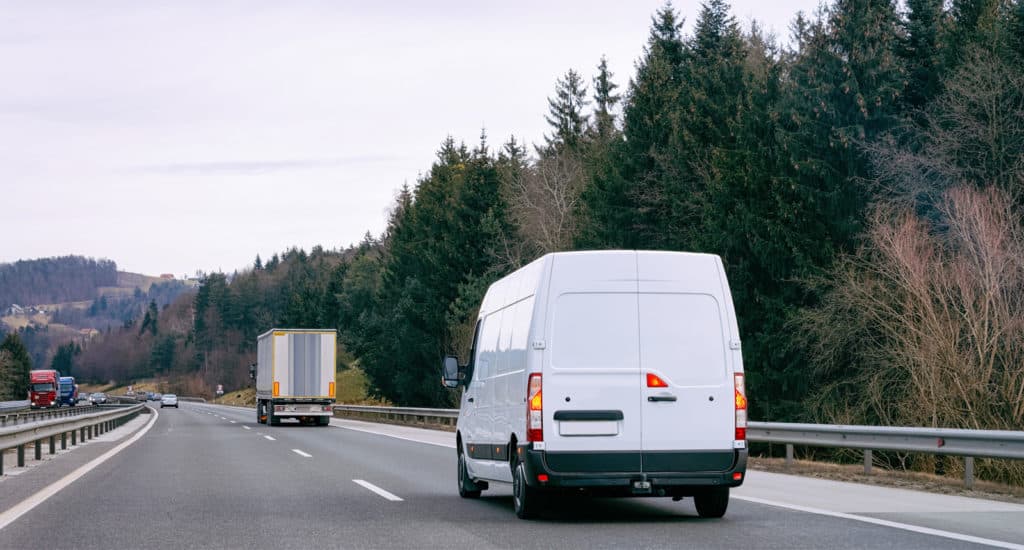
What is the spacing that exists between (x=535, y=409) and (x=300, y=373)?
96.1ft

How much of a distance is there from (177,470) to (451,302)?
4347cm

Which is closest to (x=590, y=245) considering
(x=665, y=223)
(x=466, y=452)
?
(x=665, y=223)

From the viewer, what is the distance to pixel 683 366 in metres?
9.54

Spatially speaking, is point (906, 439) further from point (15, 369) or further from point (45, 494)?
point (15, 369)

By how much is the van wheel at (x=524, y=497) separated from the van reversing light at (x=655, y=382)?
132cm

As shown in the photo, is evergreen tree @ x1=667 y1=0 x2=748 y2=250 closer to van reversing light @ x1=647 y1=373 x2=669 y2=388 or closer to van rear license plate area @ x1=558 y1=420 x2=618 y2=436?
van reversing light @ x1=647 y1=373 x2=669 y2=388

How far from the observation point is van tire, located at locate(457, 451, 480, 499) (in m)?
12.3

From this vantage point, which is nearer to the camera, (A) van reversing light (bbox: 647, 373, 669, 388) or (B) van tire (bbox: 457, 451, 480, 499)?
(A) van reversing light (bbox: 647, 373, 669, 388)

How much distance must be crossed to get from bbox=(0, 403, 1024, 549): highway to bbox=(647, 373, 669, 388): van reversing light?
1.19 meters

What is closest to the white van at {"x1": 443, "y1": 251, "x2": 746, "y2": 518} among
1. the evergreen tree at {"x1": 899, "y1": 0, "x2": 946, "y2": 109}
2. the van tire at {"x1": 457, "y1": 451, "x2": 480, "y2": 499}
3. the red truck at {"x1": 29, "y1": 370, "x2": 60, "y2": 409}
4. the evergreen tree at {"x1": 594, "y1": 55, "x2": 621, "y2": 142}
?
the van tire at {"x1": 457, "y1": 451, "x2": 480, "y2": 499}

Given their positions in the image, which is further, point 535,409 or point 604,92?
Result: point 604,92

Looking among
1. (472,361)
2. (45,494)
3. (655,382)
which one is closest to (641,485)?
(655,382)

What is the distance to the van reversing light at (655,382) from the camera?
31.1 feet

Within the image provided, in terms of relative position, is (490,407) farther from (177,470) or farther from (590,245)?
(590,245)
